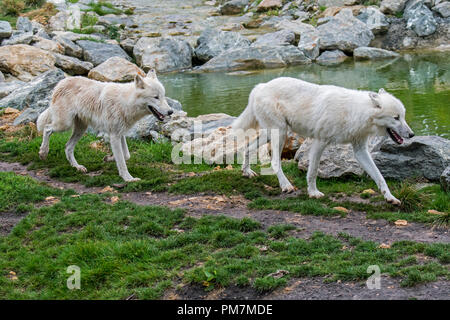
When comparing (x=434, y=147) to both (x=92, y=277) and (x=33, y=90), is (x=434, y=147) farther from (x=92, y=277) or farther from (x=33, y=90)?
(x=33, y=90)

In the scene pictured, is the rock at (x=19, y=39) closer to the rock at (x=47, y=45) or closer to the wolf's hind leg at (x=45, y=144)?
the rock at (x=47, y=45)

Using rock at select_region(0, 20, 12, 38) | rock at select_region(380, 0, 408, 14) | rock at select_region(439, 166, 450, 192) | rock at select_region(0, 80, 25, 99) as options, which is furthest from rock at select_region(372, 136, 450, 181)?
rock at select_region(380, 0, 408, 14)

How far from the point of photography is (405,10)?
2900 centimetres

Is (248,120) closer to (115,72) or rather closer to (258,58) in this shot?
(115,72)

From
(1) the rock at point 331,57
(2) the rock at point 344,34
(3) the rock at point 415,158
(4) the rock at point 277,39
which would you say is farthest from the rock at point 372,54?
(3) the rock at point 415,158

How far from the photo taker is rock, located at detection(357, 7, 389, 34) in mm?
28094

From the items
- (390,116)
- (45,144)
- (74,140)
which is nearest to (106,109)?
(74,140)

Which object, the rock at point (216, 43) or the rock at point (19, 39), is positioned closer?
the rock at point (19, 39)

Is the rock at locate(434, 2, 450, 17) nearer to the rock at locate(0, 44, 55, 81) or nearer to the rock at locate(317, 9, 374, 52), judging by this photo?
the rock at locate(317, 9, 374, 52)

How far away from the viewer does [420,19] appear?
2716 cm

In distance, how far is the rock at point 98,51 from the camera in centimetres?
2491

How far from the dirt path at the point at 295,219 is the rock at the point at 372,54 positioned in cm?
1920

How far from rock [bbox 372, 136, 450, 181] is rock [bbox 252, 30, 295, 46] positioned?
18.8 m

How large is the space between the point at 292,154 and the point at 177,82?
13.0 meters
